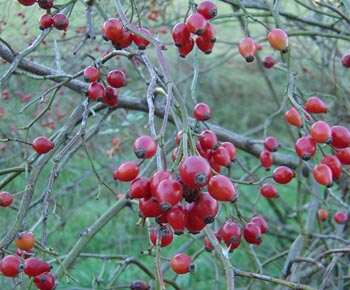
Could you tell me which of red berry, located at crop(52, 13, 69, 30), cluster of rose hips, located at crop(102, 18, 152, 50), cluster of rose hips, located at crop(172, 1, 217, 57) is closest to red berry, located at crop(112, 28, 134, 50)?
cluster of rose hips, located at crop(102, 18, 152, 50)

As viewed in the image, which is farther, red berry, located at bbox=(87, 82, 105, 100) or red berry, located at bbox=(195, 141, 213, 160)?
red berry, located at bbox=(87, 82, 105, 100)

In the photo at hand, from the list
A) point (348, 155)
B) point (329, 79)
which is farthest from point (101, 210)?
point (348, 155)

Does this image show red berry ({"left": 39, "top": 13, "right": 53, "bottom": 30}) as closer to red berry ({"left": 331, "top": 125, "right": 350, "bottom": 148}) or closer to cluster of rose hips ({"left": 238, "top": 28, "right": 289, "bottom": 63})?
cluster of rose hips ({"left": 238, "top": 28, "right": 289, "bottom": 63})

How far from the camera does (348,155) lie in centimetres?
142

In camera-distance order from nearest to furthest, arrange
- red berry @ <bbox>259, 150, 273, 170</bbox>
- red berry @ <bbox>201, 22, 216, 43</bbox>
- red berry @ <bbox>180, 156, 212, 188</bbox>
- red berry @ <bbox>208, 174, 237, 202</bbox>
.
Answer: red berry @ <bbox>180, 156, 212, 188</bbox> < red berry @ <bbox>208, 174, 237, 202</bbox> < red berry @ <bbox>201, 22, 216, 43</bbox> < red berry @ <bbox>259, 150, 273, 170</bbox>

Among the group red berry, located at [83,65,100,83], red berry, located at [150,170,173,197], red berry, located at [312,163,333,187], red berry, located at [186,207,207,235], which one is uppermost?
red berry, located at [83,65,100,83]

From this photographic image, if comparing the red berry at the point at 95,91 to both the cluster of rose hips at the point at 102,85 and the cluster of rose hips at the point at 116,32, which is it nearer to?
the cluster of rose hips at the point at 102,85

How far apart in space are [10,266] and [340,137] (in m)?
0.83

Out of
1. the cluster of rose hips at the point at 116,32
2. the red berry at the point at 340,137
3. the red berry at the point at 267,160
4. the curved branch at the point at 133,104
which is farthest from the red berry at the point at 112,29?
the red berry at the point at 267,160

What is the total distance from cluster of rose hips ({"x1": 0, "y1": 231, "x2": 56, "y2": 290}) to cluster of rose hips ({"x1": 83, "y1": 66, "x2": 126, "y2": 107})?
1.25 ft

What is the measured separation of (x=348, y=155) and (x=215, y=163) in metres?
0.38

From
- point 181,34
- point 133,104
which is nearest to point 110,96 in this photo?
point 181,34

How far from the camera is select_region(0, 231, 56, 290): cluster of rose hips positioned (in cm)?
130

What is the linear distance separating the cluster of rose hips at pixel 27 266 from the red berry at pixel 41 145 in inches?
10.1
